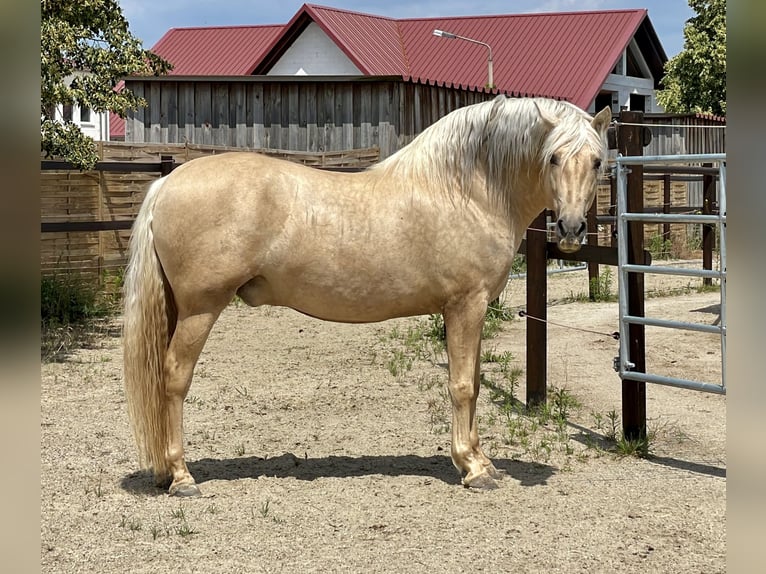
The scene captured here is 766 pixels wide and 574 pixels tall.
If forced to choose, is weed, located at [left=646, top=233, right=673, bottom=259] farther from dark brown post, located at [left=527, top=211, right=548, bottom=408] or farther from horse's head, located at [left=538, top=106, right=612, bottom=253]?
horse's head, located at [left=538, top=106, right=612, bottom=253]

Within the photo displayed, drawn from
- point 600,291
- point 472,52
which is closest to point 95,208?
point 600,291

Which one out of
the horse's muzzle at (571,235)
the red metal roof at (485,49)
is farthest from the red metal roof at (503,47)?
the horse's muzzle at (571,235)

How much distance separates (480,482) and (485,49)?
20477 mm

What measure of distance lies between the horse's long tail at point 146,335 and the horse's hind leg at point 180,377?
6 centimetres

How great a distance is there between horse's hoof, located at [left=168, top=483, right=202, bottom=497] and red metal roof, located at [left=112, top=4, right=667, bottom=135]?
15659 millimetres

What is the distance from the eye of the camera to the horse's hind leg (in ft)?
12.5

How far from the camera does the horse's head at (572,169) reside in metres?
3.58

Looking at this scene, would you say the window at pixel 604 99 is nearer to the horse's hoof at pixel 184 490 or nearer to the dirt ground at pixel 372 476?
the dirt ground at pixel 372 476

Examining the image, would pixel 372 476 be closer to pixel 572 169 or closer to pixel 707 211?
pixel 572 169

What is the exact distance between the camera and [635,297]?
15.5 feet
